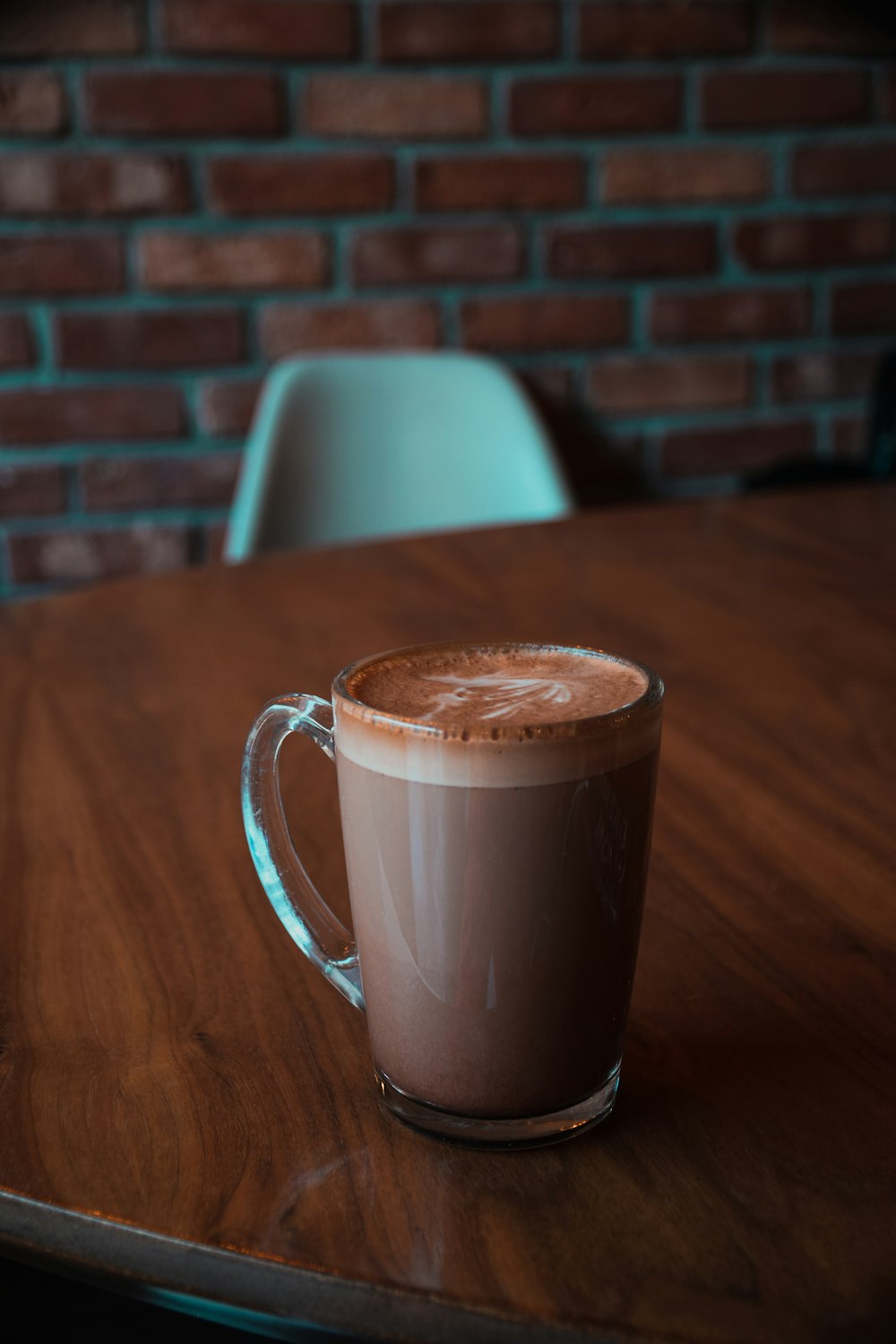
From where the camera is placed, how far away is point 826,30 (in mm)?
1661

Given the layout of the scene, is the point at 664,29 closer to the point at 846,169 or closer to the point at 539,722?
the point at 846,169

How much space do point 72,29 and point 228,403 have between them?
0.44 metres

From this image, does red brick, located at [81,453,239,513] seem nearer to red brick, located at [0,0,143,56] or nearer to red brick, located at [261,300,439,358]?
red brick, located at [261,300,439,358]

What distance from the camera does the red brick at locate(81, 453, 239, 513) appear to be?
160cm

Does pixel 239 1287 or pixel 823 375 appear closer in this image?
pixel 239 1287

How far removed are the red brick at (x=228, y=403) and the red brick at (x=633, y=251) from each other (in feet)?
1.37

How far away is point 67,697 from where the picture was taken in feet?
2.27

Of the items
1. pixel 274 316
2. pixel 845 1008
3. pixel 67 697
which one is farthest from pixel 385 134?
pixel 845 1008

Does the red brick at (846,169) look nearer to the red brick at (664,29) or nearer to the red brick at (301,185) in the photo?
the red brick at (664,29)

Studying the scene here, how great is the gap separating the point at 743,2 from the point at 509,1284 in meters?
1.70

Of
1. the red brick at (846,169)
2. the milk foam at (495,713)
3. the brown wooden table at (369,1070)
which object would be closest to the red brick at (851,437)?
the red brick at (846,169)

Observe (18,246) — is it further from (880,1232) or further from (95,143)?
(880,1232)

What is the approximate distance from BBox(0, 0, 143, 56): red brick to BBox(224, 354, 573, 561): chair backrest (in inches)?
16.5

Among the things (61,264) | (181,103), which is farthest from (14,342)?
(181,103)
